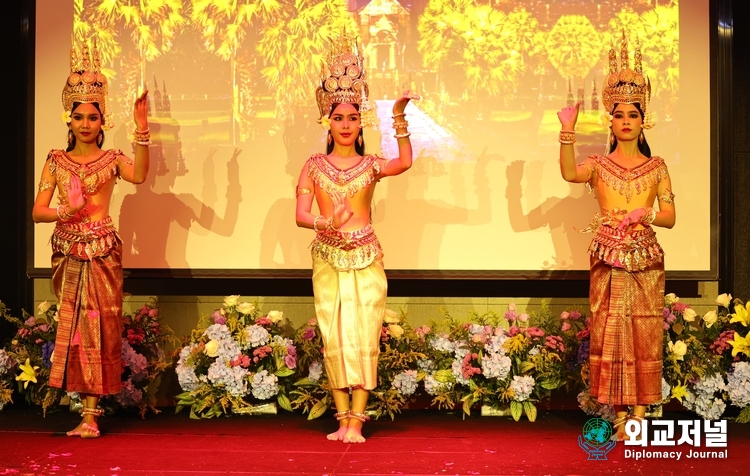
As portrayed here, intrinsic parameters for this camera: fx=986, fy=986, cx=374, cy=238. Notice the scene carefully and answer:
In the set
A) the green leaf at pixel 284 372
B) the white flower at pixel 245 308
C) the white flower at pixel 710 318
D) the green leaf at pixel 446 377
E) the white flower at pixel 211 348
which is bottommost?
the green leaf at pixel 446 377

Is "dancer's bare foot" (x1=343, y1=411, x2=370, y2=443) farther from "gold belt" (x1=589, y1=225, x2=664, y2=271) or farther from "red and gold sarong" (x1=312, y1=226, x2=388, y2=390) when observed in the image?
"gold belt" (x1=589, y1=225, x2=664, y2=271)

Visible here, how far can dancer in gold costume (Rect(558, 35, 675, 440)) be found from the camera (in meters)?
4.54

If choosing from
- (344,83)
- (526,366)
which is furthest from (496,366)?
(344,83)

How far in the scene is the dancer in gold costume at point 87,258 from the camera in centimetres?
470

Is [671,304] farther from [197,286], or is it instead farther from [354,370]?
[197,286]

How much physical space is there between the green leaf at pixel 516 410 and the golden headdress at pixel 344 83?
1.62 meters

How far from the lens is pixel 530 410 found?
5.03m

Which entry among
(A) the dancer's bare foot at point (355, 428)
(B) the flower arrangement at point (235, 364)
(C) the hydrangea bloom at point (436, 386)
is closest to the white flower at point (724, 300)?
(C) the hydrangea bloom at point (436, 386)

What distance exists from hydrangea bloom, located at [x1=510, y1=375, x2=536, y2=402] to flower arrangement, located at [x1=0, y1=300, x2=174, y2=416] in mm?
1862

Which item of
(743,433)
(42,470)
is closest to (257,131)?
(42,470)

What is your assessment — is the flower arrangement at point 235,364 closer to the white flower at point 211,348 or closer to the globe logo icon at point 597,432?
the white flower at point 211,348

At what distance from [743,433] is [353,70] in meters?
2.56

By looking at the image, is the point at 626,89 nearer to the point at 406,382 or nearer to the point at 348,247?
the point at 348,247

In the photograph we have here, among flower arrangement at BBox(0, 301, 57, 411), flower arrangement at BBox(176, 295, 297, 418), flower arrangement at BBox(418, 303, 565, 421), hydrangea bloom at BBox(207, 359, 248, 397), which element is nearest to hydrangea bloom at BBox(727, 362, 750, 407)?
flower arrangement at BBox(418, 303, 565, 421)
